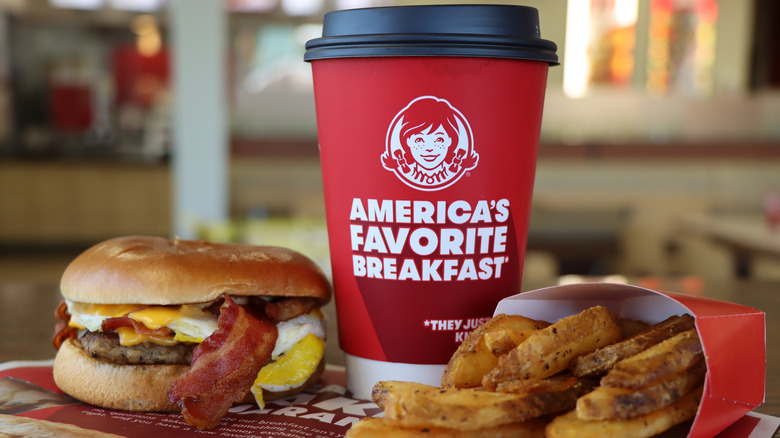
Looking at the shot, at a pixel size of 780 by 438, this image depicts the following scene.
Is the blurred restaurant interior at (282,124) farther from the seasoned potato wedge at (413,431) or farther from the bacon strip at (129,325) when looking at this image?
the seasoned potato wedge at (413,431)

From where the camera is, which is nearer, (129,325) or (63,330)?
(129,325)

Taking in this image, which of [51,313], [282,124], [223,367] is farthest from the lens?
[282,124]

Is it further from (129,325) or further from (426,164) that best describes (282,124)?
(426,164)

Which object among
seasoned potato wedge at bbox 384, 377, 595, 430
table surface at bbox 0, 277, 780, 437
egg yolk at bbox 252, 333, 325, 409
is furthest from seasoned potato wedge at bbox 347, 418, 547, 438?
table surface at bbox 0, 277, 780, 437

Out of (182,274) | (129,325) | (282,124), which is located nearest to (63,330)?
(129,325)

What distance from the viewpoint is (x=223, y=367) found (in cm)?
97

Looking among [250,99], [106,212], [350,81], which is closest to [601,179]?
[250,99]

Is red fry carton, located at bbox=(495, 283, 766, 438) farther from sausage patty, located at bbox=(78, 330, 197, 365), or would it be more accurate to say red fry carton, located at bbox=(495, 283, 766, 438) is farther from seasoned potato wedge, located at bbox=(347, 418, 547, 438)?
sausage patty, located at bbox=(78, 330, 197, 365)

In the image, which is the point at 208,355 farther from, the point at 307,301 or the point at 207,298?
the point at 307,301

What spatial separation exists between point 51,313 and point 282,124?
7150 mm

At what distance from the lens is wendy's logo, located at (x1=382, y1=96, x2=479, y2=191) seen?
0.98 metres

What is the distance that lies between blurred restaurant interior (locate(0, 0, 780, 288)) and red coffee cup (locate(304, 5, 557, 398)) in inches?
173

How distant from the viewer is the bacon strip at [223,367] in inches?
36.4

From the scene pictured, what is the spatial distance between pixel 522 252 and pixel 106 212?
9.84 m
